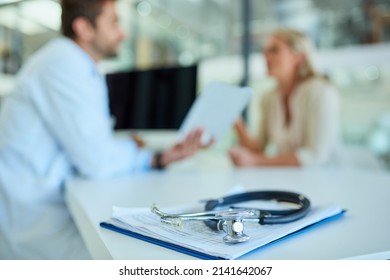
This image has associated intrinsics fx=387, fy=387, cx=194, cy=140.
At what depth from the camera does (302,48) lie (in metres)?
1.67

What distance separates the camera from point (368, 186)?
88cm

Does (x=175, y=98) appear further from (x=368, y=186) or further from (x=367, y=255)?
(x=367, y=255)

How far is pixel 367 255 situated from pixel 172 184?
548 mm

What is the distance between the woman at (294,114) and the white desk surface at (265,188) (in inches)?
6.4

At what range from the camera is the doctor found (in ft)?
3.05

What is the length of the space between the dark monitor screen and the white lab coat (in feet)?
1.69

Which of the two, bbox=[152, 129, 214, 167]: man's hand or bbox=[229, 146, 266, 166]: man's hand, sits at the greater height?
bbox=[152, 129, 214, 167]: man's hand

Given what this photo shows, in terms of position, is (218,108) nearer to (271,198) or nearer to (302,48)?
(271,198)

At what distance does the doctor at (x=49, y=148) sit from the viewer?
0.93 meters

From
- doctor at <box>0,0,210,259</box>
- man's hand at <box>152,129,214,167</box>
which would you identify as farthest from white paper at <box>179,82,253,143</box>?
doctor at <box>0,0,210,259</box>

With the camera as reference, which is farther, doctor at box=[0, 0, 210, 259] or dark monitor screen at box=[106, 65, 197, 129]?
dark monitor screen at box=[106, 65, 197, 129]

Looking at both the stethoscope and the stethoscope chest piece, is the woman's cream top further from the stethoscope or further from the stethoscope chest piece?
the stethoscope chest piece

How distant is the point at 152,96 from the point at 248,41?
958 millimetres
